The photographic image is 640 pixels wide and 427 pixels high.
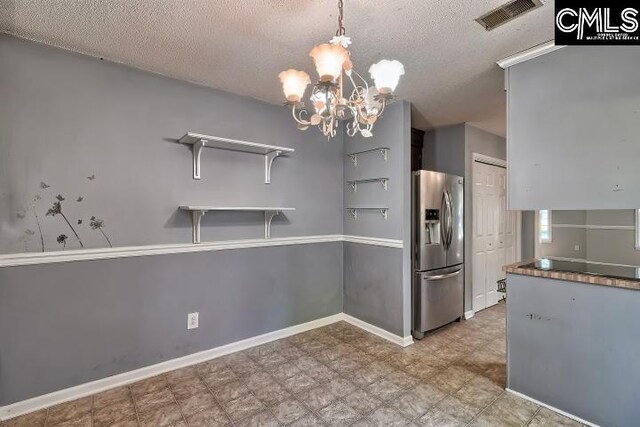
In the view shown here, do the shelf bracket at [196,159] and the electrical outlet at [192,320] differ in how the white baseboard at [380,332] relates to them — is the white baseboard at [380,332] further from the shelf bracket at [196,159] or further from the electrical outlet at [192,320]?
the shelf bracket at [196,159]

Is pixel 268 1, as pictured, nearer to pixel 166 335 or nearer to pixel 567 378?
pixel 166 335

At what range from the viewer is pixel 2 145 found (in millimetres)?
1873

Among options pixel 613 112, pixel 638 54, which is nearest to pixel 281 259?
pixel 613 112

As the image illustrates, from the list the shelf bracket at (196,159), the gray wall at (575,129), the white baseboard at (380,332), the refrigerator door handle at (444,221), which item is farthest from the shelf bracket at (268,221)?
the gray wall at (575,129)

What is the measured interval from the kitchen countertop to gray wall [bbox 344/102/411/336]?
1.03 m

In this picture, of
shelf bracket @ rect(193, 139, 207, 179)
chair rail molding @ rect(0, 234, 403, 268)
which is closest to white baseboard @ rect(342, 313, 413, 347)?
chair rail molding @ rect(0, 234, 403, 268)

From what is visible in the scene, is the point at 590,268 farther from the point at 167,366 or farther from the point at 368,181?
the point at 167,366

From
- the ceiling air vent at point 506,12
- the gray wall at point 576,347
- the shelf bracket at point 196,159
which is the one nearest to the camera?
the ceiling air vent at point 506,12

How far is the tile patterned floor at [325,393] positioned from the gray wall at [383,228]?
398 millimetres

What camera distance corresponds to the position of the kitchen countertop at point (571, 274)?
5.55ft

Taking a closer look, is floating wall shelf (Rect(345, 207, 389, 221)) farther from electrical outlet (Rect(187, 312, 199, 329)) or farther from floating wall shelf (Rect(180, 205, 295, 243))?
electrical outlet (Rect(187, 312, 199, 329))

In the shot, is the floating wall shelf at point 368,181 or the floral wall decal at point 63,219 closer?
the floral wall decal at point 63,219

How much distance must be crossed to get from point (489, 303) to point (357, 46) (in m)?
3.79

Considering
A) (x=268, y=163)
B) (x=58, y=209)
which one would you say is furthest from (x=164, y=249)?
(x=268, y=163)
